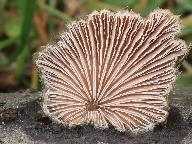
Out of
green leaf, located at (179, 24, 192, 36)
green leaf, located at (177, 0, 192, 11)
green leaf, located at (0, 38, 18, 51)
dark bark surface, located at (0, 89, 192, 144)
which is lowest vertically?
dark bark surface, located at (0, 89, 192, 144)

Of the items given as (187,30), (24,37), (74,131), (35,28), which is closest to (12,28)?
(35,28)

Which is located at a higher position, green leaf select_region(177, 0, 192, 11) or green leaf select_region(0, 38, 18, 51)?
green leaf select_region(177, 0, 192, 11)

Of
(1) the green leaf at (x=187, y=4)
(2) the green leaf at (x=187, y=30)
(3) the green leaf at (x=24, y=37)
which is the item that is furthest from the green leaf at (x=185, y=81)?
(3) the green leaf at (x=24, y=37)

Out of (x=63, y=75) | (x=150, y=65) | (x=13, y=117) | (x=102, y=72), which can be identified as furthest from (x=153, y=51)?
(x=13, y=117)

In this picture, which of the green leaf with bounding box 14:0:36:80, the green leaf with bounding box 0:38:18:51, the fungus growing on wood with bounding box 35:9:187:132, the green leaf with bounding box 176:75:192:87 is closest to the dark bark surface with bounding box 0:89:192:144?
the fungus growing on wood with bounding box 35:9:187:132

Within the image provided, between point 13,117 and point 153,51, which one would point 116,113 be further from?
point 13,117

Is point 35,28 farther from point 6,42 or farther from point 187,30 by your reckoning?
point 187,30

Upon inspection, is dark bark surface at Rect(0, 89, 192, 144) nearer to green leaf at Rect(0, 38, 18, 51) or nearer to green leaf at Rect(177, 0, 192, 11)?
green leaf at Rect(0, 38, 18, 51)
